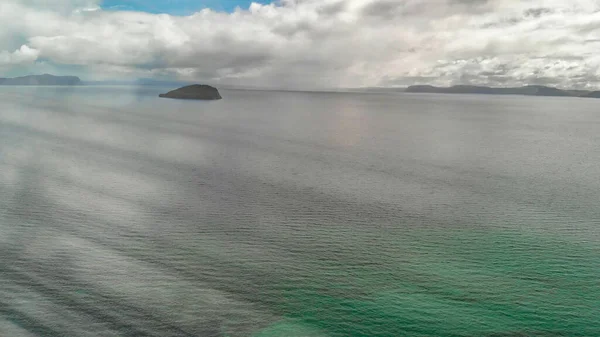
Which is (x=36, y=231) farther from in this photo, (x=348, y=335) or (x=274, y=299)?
(x=348, y=335)

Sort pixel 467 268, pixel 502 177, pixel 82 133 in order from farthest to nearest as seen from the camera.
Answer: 1. pixel 82 133
2. pixel 502 177
3. pixel 467 268

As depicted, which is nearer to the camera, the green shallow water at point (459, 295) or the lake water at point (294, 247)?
the green shallow water at point (459, 295)

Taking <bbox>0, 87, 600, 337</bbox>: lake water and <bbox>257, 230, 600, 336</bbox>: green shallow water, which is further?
<bbox>0, 87, 600, 337</bbox>: lake water

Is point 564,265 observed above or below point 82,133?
below

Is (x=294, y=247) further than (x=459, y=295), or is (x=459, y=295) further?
(x=294, y=247)

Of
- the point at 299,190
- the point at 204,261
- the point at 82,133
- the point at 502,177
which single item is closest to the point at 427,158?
the point at 502,177

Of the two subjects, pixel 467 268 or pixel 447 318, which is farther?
pixel 467 268

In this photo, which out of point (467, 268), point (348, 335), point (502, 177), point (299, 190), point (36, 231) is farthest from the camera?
point (502, 177)

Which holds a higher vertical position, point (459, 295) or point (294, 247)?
point (294, 247)
